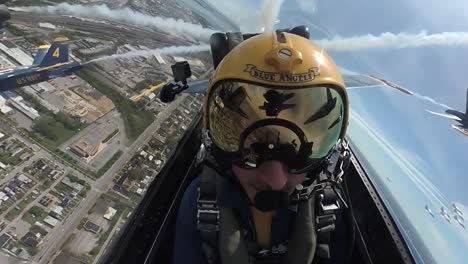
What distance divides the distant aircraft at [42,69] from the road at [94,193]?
4849 mm

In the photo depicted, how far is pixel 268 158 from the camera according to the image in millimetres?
1445

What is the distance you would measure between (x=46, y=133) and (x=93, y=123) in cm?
187

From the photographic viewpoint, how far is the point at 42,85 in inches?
718

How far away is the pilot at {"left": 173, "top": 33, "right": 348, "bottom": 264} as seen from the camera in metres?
1.45

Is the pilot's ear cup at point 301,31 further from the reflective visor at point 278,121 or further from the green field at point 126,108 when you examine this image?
the green field at point 126,108

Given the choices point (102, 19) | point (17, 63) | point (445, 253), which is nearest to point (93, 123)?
point (17, 63)

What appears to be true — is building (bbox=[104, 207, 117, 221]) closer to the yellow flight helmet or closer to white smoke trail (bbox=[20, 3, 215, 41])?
the yellow flight helmet

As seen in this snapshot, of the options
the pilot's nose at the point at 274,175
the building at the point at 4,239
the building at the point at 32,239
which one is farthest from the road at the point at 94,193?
the pilot's nose at the point at 274,175

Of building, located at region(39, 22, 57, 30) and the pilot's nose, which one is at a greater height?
building, located at region(39, 22, 57, 30)

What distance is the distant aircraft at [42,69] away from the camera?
15859 millimetres

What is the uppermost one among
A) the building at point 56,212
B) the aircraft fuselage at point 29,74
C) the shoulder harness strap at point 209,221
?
the aircraft fuselage at point 29,74

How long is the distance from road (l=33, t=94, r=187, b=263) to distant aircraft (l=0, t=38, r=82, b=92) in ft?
15.9

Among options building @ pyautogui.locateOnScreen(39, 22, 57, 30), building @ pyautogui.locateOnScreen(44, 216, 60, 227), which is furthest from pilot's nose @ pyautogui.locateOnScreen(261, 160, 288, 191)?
building @ pyautogui.locateOnScreen(39, 22, 57, 30)

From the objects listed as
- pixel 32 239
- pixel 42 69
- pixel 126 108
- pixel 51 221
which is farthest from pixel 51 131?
pixel 32 239
